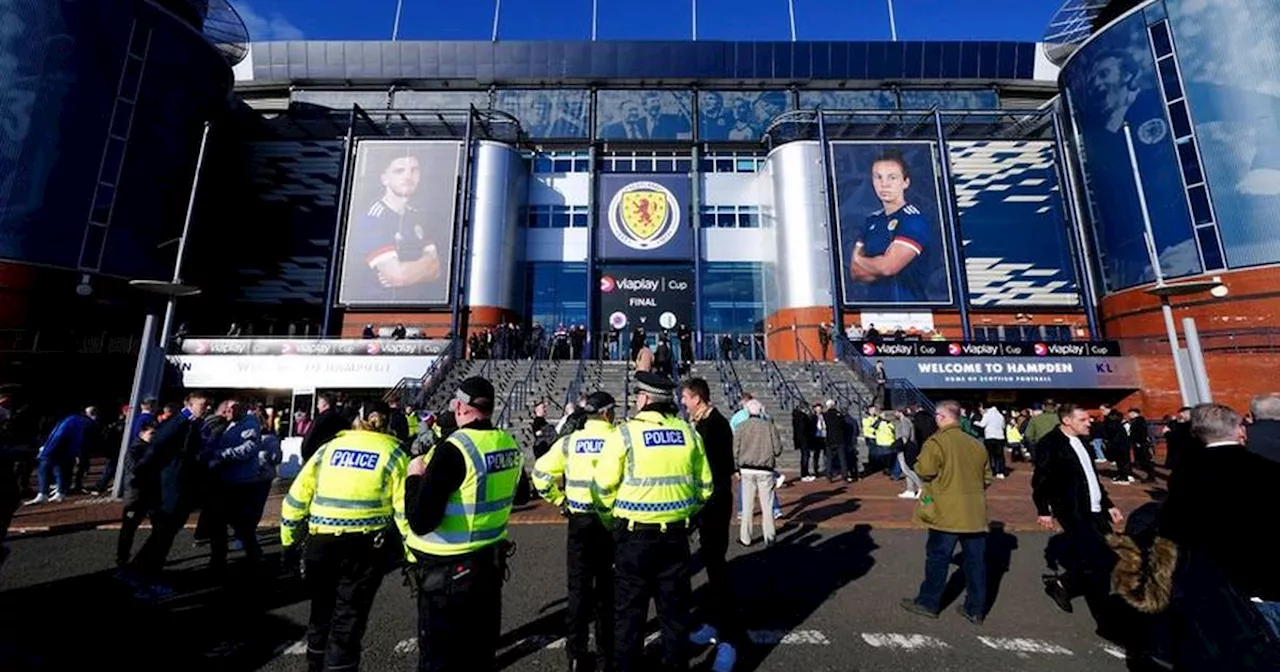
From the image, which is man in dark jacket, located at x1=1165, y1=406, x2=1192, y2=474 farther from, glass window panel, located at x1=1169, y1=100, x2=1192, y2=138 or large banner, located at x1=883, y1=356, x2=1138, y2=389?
glass window panel, located at x1=1169, y1=100, x2=1192, y2=138

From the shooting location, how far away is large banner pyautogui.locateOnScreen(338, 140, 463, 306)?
976 inches

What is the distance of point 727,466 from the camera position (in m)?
4.67

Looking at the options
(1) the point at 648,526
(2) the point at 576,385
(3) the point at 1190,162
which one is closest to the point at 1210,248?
(3) the point at 1190,162

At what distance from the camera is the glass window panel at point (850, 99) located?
30953 millimetres

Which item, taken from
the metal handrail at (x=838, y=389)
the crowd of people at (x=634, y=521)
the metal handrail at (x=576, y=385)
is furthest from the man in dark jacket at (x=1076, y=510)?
the metal handrail at (x=576, y=385)

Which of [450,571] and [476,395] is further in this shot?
[476,395]

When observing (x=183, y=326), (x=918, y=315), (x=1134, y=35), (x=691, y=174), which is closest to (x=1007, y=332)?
(x=918, y=315)

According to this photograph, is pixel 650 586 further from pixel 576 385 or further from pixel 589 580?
pixel 576 385

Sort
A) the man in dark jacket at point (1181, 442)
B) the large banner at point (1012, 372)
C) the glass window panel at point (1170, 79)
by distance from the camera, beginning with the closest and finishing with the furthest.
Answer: the man in dark jacket at point (1181, 442) < the large banner at point (1012, 372) < the glass window panel at point (1170, 79)

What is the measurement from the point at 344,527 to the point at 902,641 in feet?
14.2

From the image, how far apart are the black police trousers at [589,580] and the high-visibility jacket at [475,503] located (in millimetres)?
902

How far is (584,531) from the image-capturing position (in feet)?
12.7

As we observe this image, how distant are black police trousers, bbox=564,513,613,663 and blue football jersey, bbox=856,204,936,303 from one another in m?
23.7

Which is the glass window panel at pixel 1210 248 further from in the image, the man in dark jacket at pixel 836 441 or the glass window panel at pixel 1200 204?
the man in dark jacket at pixel 836 441
